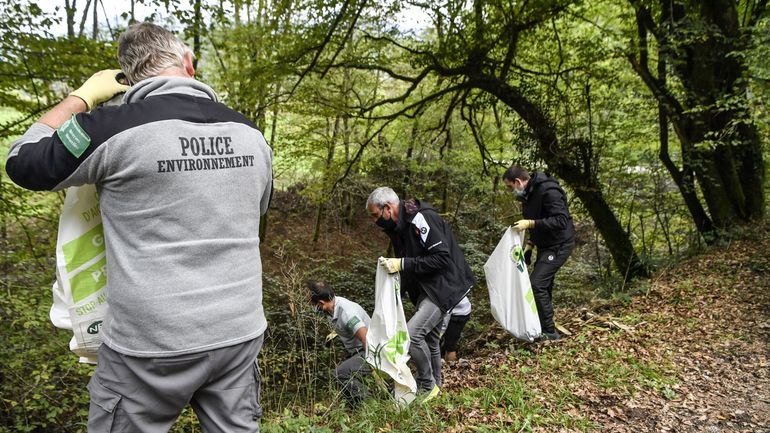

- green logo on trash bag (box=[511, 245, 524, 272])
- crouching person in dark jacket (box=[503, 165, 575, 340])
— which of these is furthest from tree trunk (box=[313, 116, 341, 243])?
green logo on trash bag (box=[511, 245, 524, 272])

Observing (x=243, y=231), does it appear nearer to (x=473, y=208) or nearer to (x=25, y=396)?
(x=25, y=396)

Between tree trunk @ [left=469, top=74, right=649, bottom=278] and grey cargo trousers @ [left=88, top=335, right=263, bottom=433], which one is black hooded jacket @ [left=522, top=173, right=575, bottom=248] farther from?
grey cargo trousers @ [left=88, top=335, right=263, bottom=433]

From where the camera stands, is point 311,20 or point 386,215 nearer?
point 386,215

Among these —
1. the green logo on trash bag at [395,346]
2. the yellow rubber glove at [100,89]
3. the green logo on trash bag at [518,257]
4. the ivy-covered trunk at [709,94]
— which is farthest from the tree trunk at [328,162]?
the yellow rubber glove at [100,89]

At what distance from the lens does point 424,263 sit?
4.17 meters

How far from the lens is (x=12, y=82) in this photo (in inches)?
203

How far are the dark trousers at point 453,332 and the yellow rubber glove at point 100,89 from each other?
420cm

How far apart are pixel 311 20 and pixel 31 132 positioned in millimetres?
6779

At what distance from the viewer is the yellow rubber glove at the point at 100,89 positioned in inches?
65.1

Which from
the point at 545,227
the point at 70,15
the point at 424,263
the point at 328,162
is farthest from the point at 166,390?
the point at 328,162

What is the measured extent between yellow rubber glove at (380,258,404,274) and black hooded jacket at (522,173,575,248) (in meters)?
1.92

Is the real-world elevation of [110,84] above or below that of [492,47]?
below

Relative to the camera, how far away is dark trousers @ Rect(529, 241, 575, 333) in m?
5.37

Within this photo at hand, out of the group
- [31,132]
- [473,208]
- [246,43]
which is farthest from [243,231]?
[473,208]
